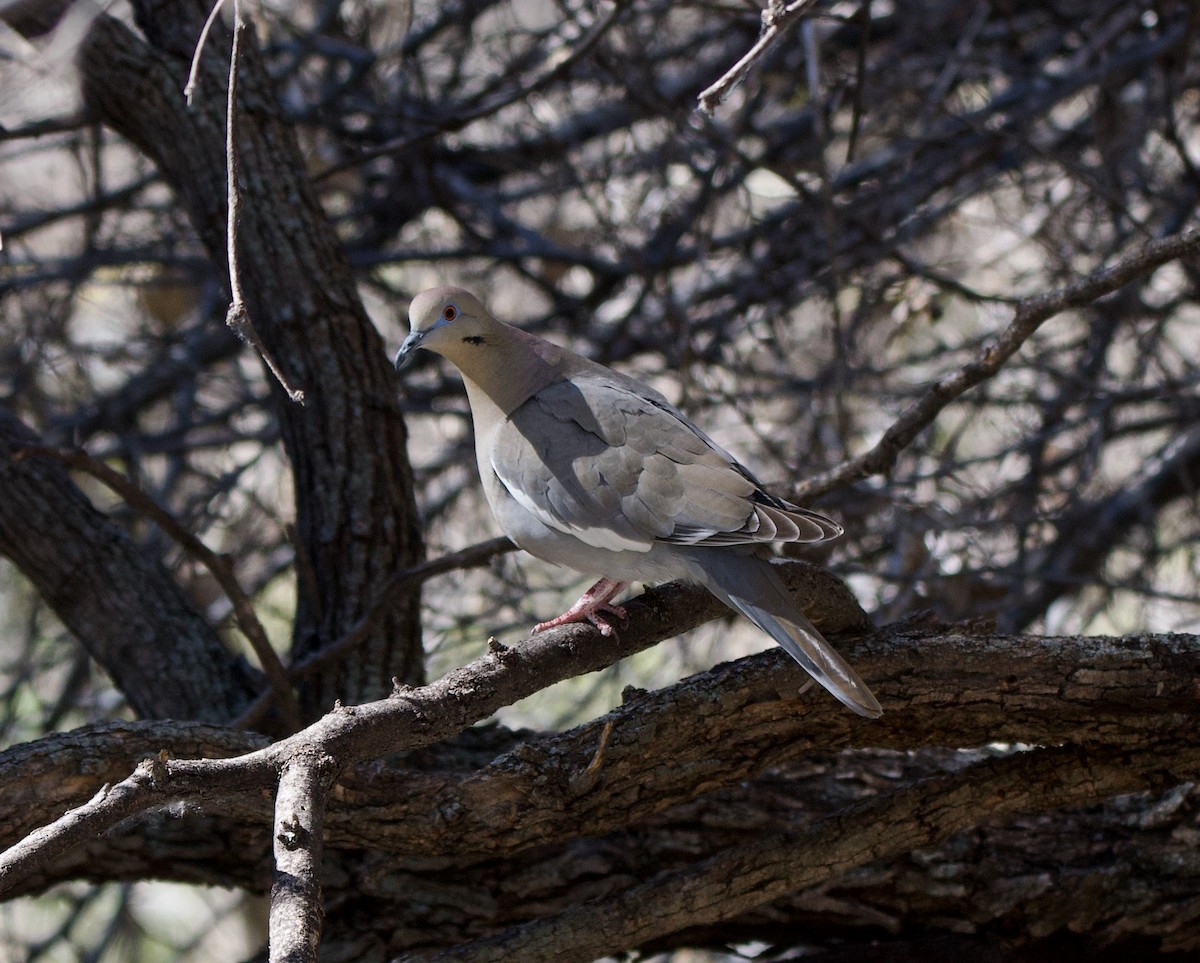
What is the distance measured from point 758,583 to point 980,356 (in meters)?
0.87

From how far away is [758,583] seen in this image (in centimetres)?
282

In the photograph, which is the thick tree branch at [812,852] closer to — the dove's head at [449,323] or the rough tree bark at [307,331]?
the rough tree bark at [307,331]

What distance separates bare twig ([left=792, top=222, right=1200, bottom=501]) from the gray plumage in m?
0.36

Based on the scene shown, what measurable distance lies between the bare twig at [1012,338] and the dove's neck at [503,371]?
0.76 meters

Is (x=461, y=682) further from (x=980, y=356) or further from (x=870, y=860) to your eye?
(x=980, y=356)

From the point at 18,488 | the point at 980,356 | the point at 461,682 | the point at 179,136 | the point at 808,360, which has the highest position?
the point at 179,136

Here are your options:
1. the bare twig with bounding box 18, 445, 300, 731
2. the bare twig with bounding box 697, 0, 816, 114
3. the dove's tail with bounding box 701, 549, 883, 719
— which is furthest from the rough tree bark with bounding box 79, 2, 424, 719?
the bare twig with bounding box 697, 0, 816, 114

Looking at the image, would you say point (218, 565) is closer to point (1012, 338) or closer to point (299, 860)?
point (299, 860)

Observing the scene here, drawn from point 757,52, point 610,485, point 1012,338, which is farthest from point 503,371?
point 757,52

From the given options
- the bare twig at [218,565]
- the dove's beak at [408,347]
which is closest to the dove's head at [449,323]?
the dove's beak at [408,347]

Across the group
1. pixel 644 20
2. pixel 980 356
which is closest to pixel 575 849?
pixel 980 356

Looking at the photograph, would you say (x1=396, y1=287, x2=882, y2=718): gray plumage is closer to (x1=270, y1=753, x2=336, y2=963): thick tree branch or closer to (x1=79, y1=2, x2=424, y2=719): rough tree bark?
(x1=79, y1=2, x2=424, y2=719): rough tree bark

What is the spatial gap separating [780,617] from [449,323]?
3.99ft

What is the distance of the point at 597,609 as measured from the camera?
3.08 m
